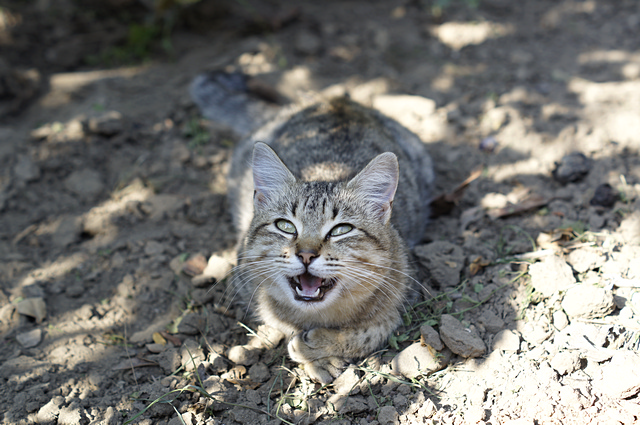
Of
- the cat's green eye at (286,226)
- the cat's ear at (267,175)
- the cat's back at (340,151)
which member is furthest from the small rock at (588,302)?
the cat's ear at (267,175)

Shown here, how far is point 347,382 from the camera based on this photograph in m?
2.93

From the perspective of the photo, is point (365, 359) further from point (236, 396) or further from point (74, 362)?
point (74, 362)

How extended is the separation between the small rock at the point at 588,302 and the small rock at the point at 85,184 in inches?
164

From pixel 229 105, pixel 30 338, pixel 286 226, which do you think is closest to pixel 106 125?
pixel 229 105

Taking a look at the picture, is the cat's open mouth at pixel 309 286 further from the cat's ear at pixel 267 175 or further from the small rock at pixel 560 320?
the small rock at pixel 560 320

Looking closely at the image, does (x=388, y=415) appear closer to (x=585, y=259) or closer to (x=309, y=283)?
(x=309, y=283)

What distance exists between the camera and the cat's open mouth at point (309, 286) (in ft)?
9.07

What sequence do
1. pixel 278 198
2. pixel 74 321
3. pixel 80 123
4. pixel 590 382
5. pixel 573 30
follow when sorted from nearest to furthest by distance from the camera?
pixel 590 382 < pixel 278 198 < pixel 74 321 < pixel 80 123 < pixel 573 30

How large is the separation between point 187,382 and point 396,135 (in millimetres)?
2902

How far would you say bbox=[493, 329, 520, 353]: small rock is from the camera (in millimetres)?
2877

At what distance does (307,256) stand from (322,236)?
0.25m

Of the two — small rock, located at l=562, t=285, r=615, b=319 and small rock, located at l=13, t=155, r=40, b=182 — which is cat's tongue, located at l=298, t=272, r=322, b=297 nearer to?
small rock, located at l=562, t=285, r=615, b=319

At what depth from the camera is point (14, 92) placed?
203 inches

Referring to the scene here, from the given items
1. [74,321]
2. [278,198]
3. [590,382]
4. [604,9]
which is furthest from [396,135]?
[604,9]
